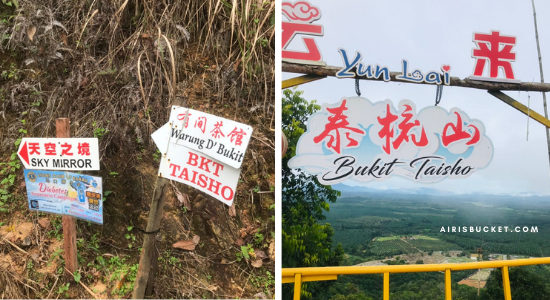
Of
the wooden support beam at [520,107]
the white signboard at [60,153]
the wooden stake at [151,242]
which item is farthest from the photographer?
the wooden support beam at [520,107]

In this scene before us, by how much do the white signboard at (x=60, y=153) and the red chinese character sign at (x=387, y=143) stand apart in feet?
4.13

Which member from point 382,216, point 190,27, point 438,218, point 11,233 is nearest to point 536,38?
point 438,218

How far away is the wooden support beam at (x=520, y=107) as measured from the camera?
2.58 m

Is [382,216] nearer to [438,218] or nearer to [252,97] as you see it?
[438,218]

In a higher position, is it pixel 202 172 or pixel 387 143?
pixel 387 143

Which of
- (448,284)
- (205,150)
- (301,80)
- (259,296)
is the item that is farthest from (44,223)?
(448,284)

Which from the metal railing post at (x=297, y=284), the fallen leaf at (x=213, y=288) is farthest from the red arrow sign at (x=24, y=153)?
the metal railing post at (x=297, y=284)

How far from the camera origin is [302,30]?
2.36m

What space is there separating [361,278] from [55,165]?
7.05ft

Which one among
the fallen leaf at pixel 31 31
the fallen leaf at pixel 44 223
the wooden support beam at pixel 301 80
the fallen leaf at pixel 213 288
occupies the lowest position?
the fallen leaf at pixel 213 288

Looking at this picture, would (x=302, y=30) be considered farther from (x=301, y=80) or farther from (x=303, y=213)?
(x=303, y=213)

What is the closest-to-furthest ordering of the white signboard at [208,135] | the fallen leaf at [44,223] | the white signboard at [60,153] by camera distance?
the white signboard at [208,135], the white signboard at [60,153], the fallen leaf at [44,223]

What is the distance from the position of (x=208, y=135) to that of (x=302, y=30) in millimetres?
1009

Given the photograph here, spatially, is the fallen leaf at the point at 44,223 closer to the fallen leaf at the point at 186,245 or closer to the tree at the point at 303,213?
the fallen leaf at the point at 186,245
